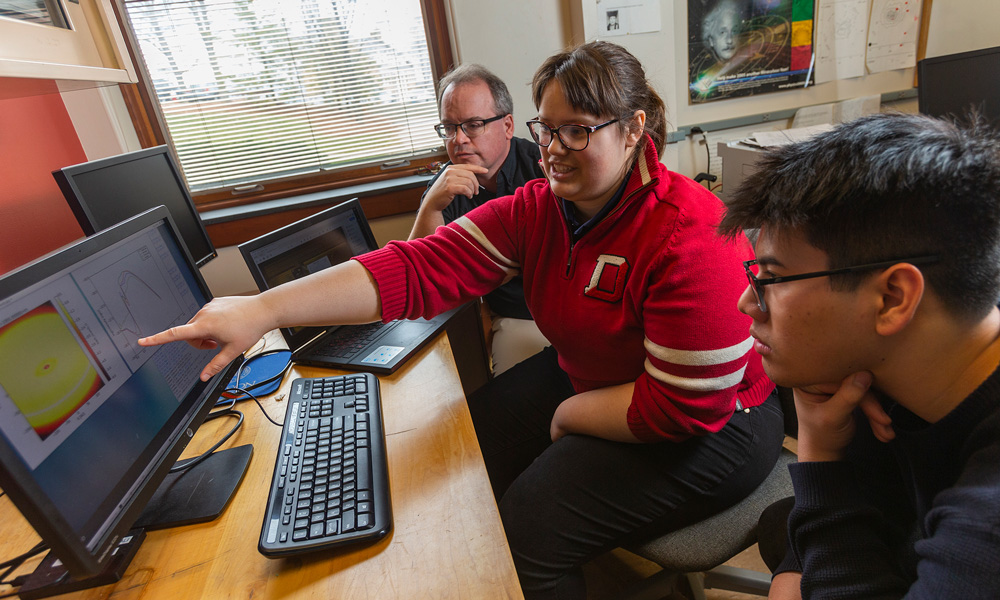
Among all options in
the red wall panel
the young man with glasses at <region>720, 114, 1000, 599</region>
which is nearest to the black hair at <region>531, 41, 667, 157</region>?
the young man with glasses at <region>720, 114, 1000, 599</region>

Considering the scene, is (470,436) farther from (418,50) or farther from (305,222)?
(418,50)

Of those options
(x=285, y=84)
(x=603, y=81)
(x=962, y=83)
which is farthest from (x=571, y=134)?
(x=285, y=84)

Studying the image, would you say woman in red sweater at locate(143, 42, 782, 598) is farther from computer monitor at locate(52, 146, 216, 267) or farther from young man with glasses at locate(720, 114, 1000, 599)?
Result: computer monitor at locate(52, 146, 216, 267)

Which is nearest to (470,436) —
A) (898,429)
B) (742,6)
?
(898,429)

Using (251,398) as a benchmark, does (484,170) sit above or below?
above

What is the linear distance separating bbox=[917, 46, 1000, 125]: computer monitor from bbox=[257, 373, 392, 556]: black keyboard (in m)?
2.00

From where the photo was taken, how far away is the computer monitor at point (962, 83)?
1.62m

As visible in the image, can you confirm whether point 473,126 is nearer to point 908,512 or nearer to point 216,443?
point 216,443

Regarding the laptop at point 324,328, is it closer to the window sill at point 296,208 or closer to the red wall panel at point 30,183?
the red wall panel at point 30,183

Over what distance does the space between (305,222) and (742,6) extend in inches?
93.9

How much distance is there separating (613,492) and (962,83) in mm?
1832

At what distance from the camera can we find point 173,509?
0.76m

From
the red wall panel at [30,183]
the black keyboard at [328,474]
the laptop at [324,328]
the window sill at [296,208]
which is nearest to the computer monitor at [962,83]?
the laptop at [324,328]

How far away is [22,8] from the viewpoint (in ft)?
2.97
